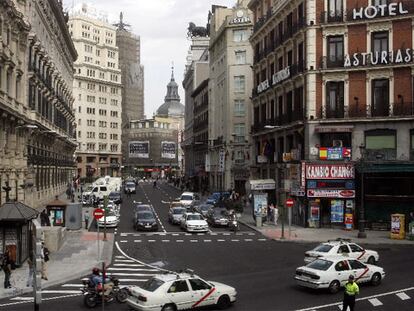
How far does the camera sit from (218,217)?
50656 millimetres

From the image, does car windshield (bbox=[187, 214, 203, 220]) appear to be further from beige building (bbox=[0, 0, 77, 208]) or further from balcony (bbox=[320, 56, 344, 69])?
balcony (bbox=[320, 56, 344, 69])

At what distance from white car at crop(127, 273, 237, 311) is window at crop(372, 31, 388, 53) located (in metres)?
33.3

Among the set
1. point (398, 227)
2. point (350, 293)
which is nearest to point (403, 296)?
point (350, 293)

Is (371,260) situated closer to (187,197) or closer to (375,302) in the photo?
(375,302)

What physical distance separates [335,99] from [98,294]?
33.0 m

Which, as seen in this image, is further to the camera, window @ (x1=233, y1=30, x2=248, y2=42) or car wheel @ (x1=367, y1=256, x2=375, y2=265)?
window @ (x1=233, y1=30, x2=248, y2=42)

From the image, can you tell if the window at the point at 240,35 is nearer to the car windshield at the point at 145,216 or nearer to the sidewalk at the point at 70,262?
the car windshield at the point at 145,216

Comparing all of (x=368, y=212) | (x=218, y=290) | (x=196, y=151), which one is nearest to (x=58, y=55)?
(x=196, y=151)

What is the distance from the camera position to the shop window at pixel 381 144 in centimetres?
4753

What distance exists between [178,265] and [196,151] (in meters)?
96.3

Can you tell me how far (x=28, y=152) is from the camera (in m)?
56.6

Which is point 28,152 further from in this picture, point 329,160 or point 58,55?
point 58,55

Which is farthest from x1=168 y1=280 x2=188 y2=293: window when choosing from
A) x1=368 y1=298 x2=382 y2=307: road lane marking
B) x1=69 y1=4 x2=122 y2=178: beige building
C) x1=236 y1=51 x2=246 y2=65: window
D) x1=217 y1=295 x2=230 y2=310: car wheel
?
x1=69 y1=4 x2=122 y2=178: beige building

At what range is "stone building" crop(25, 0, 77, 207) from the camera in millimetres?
57062
